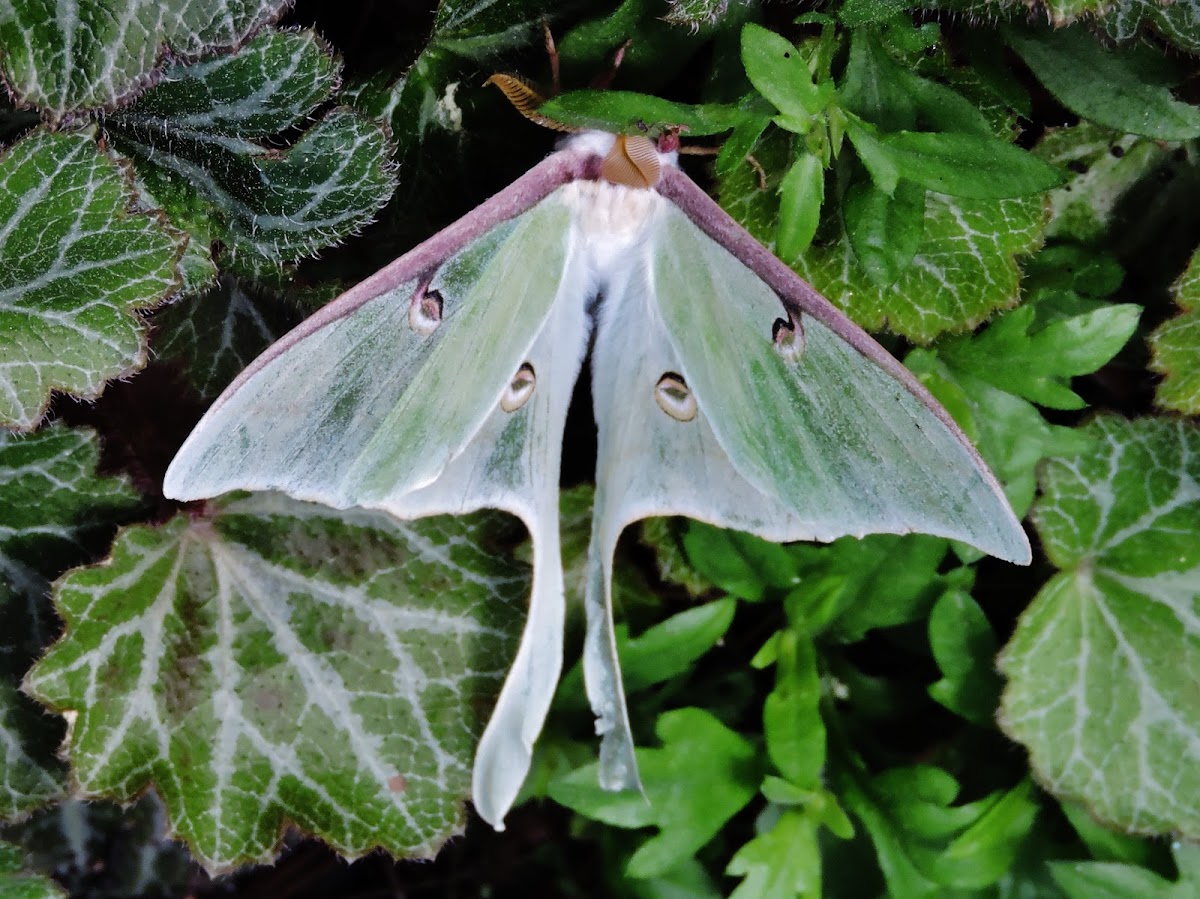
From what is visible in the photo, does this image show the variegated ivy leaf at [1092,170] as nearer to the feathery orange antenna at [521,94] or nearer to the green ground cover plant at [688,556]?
the green ground cover plant at [688,556]

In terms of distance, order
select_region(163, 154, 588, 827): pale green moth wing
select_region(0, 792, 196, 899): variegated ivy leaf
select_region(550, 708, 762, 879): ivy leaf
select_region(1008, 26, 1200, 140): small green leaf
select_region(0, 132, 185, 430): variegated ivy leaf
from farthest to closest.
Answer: select_region(0, 792, 196, 899): variegated ivy leaf → select_region(550, 708, 762, 879): ivy leaf → select_region(1008, 26, 1200, 140): small green leaf → select_region(0, 132, 185, 430): variegated ivy leaf → select_region(163, 154, 588, 827): pale green moth wing

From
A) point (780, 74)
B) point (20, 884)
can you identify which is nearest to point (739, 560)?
point (780, 74)

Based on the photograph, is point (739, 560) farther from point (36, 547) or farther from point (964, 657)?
point (36, 547)

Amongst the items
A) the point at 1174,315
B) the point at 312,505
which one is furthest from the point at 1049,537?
the point at 312,505

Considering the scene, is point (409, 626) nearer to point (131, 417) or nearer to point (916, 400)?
point (131, 417)

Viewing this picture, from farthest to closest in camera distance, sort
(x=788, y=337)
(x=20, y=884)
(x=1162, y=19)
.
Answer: (x=20, y=884) → (x=1162, y=19) → (x=788, y=337)

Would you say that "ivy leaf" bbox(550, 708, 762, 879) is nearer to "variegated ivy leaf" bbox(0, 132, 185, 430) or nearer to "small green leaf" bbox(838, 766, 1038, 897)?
"small green leaf" bbox(838, 766, 1038, 897)

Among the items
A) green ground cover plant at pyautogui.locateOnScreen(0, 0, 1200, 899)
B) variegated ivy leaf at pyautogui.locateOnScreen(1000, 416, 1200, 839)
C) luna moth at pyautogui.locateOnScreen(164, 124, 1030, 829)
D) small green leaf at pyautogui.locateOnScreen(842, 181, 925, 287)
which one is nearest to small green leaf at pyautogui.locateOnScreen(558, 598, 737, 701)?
green ground cover plant at pyautogui.locateOnScreen(0, 0, 1200, 899)
